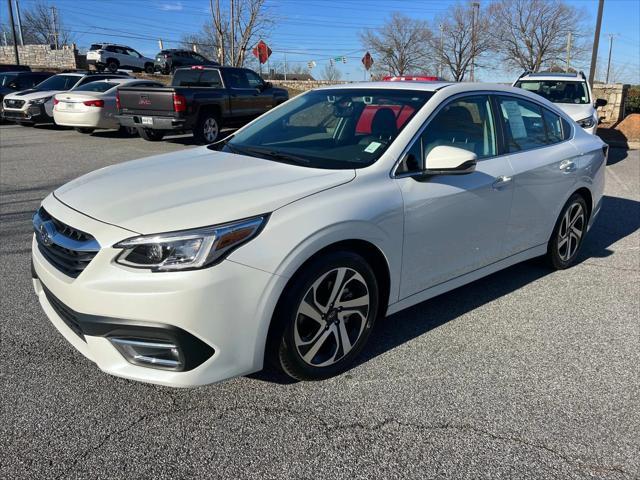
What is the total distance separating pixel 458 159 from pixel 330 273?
3.61ft

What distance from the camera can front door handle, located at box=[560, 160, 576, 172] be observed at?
15.1 ft

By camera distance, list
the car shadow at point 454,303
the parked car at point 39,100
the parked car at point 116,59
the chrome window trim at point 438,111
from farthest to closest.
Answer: the parked car at point 116,59 < the parked car at point 39,100 < the car shadow at point 454,303 < the chrome window trim at point 438,111

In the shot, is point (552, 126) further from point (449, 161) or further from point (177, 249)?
point (177, 249)

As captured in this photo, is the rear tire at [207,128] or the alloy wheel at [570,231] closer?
the alloy wheel at [570,231]

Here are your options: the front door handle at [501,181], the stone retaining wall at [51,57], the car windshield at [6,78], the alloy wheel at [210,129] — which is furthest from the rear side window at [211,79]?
the stone retaining wall at [51,57]

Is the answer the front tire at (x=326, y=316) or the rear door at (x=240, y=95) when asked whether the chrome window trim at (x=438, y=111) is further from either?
the rear door at (x=240, y=95)

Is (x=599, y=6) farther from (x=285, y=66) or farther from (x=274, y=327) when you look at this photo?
(x=285, y=66)

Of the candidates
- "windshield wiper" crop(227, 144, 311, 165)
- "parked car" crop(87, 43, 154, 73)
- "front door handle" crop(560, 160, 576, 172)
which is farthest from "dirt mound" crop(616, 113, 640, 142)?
"parked car" crop(87, 43, 154, 73)

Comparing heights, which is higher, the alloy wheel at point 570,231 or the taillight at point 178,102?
the taillight at point 178,102

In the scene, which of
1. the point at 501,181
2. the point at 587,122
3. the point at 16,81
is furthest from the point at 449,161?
the point at 16,81

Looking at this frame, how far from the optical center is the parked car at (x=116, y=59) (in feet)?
117

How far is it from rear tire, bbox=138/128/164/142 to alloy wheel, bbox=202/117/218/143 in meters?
1.55

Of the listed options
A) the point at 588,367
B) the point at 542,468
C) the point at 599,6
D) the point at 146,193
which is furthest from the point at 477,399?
the point at 599,6

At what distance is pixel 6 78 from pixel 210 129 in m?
9.95
